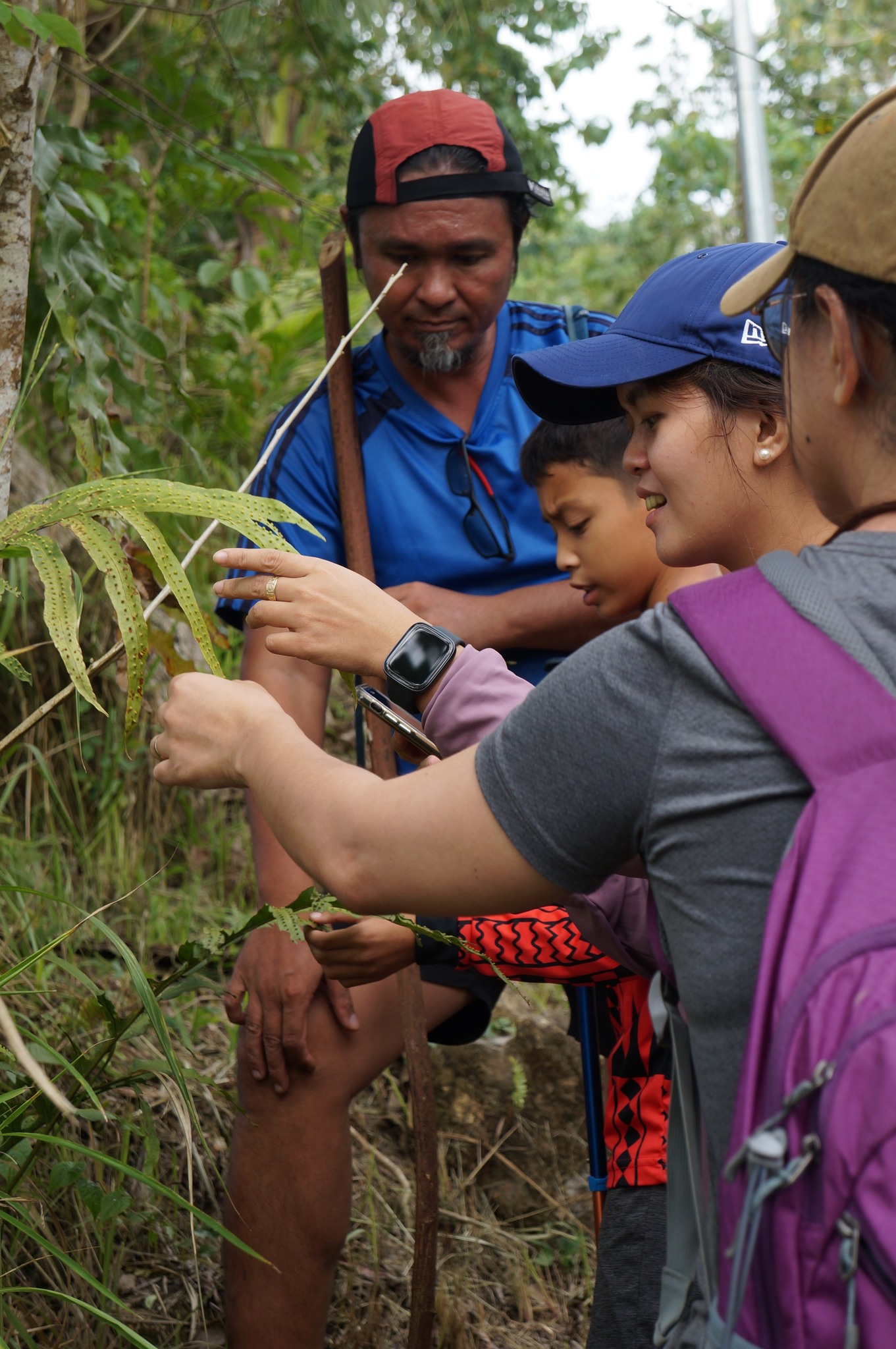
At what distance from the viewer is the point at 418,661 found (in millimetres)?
1549

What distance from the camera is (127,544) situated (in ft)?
7.52

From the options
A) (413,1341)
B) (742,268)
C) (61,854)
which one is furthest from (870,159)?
(61,854)

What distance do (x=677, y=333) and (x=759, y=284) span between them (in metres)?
0.57

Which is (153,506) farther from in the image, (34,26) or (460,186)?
(460,186)

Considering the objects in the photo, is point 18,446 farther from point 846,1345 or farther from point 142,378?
point 846,1345

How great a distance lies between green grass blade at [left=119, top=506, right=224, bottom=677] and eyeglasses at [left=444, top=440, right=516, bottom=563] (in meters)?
1.26

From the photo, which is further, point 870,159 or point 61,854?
point 61,854

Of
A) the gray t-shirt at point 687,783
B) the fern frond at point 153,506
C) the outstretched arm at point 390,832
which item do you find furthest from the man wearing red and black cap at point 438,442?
the gray t-shirt at point 687,783

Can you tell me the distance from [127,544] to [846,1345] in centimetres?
180

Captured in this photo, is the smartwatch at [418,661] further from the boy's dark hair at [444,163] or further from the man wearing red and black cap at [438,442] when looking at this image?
the boy's dark hair at [444,163]

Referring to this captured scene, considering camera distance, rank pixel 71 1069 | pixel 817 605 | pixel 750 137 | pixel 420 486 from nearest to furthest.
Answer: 1. pixel 817 605
2. pixel 71 1069
3. pixel 420 486
4. pixel 750 137

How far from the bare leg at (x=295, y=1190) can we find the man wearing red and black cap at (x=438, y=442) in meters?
0.05

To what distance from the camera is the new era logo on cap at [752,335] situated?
71.8 inches

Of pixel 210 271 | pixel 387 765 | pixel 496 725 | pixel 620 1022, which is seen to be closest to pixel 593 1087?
pixel 620 1022
